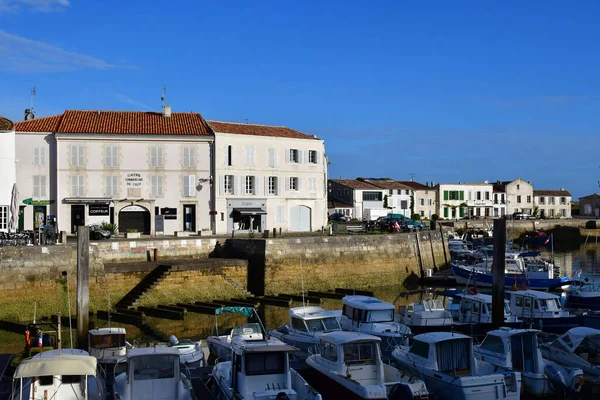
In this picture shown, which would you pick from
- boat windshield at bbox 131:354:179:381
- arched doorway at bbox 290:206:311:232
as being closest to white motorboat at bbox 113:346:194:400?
boat windshield at bbox 131:354:179:381

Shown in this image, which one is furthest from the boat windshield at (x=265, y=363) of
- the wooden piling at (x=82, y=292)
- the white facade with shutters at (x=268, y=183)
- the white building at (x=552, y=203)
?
the white building at (x=552, y=203)

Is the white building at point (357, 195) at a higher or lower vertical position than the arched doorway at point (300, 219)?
higher

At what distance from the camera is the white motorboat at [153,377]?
56.6 feet

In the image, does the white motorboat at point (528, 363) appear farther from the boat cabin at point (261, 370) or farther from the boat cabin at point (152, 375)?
the boat cabin at point (152, 375)

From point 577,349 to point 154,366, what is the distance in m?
12.3

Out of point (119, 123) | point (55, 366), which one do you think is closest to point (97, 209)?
point (119, 123)

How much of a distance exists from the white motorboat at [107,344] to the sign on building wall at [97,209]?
24.1 meters

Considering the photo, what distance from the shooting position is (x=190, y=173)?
48.1 metres

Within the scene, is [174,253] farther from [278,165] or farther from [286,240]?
[278,165]

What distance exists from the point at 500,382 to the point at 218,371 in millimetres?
7303

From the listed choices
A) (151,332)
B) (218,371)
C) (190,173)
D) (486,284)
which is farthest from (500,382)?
(190,173)

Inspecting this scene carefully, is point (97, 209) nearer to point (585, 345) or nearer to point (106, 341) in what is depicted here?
point (106, 341)

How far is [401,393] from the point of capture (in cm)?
1739

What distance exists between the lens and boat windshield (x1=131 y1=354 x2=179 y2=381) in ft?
57.2
